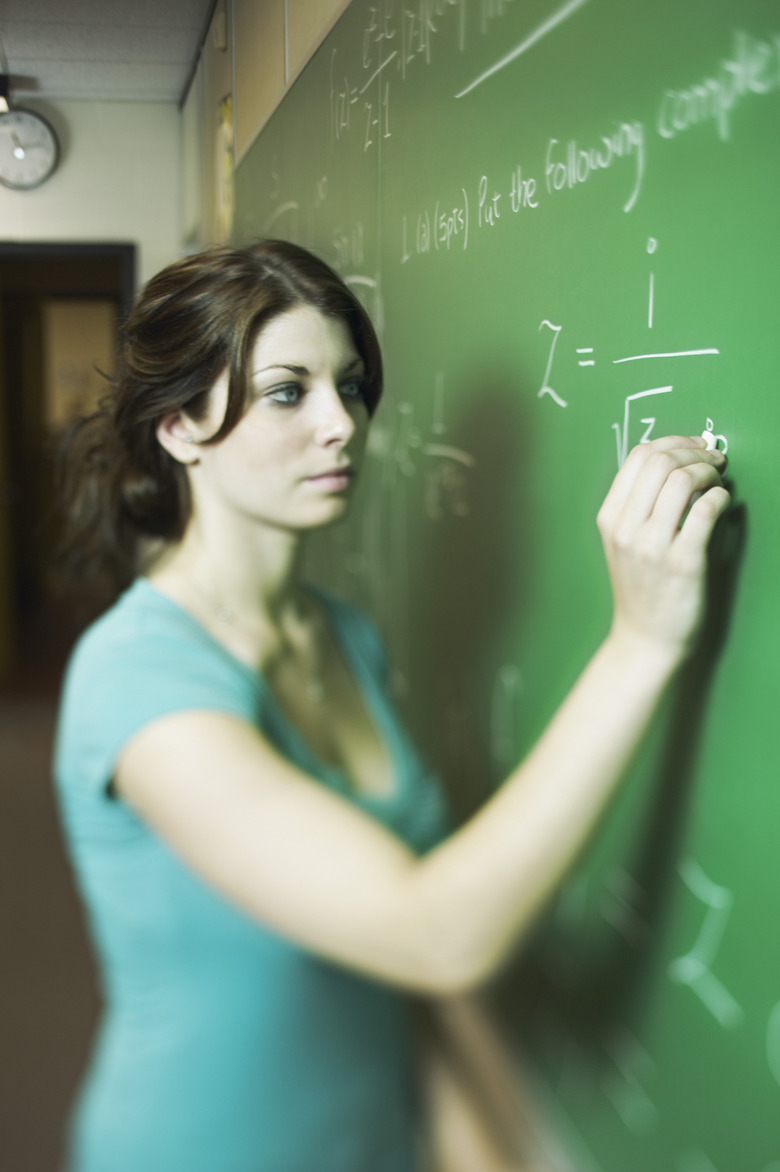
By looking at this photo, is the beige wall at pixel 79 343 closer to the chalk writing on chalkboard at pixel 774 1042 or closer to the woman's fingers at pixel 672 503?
the woman's fingers at pixel 672 503

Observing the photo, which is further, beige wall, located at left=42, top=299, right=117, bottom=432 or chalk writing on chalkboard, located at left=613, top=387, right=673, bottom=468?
beige wall, located at left=42, top=299, right=117, bottom=432

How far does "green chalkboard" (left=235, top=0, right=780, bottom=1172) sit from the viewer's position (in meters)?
0.45

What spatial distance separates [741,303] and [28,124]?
1.50 feet

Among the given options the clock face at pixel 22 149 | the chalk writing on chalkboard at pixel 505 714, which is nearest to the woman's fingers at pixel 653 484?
the chalk writing on chalkboard at pixel 505 714

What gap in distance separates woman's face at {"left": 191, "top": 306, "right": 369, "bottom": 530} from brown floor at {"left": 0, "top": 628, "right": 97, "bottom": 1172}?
245mm

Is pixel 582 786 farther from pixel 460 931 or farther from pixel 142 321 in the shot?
pixel 142 321

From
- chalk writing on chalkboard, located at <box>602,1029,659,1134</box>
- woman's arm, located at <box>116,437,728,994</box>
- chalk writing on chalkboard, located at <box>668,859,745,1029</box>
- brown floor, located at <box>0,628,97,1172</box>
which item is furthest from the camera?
brown floor, located at <box>0,628,97,1172</box>

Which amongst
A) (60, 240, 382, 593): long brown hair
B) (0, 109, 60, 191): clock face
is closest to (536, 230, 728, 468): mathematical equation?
(60, 240, 382, 593): long brown hair

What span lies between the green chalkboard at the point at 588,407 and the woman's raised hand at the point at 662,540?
32 millimetres

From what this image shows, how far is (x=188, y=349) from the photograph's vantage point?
0.53 metres

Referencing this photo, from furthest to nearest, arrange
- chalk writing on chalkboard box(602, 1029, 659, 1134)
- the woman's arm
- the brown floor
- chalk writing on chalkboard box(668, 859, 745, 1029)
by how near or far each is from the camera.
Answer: the brown floor → chalk writing on chalkboard box(602, 1029, 659, 1134) → chalk writing on chalkboard box(668, 859, 745, 1029) → the woman's arm

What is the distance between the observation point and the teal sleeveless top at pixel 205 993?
50 cm

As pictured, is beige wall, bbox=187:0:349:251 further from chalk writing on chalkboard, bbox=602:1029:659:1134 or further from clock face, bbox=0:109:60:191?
chalk writing on chalkboard, bbox=602:1029:659:1134

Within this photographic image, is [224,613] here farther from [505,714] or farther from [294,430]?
[505,714]
